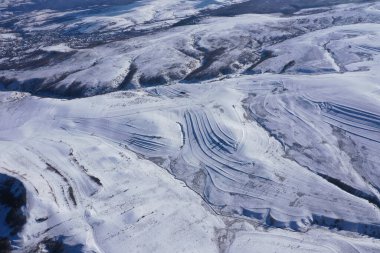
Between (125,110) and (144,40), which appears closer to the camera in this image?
(125,110)

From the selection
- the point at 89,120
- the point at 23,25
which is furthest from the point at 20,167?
the point at 23,25

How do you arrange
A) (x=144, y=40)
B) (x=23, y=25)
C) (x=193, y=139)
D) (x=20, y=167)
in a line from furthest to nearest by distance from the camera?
(x=23, y=25) → (x=144, y=40) → (x=193, y=139) → (x=20, y=167)

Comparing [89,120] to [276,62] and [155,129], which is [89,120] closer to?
[155,129]

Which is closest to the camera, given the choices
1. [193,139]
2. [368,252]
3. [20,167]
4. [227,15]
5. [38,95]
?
[368,252]

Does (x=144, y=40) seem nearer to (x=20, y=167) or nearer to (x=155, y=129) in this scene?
(x=155, y=129)

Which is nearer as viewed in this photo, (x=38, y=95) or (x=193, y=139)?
(x=193, y=139)

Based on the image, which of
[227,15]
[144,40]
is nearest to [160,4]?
[227,15]
